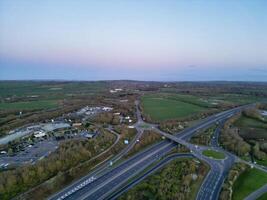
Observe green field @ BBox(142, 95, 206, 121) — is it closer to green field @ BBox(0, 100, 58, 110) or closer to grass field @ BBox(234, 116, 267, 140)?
grass field @ BBox(234, 116, 267, 140)

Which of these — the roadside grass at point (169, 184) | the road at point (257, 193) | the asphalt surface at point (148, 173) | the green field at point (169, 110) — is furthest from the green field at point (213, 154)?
the green field at point (169, 110)

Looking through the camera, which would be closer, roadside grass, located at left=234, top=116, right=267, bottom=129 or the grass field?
the grass field

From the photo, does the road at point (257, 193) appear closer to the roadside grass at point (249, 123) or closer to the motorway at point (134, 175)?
the motorway at point (134, 175)


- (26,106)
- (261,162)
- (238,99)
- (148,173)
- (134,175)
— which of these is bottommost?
(134,175)

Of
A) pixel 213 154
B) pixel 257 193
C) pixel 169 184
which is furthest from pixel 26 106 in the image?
pixel 257 193

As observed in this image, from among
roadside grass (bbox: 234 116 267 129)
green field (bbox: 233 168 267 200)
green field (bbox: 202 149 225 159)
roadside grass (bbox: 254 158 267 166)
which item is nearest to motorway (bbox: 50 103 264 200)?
green field (bbox: 202 149 225 159)

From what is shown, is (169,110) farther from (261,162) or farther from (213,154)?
(261,162)
